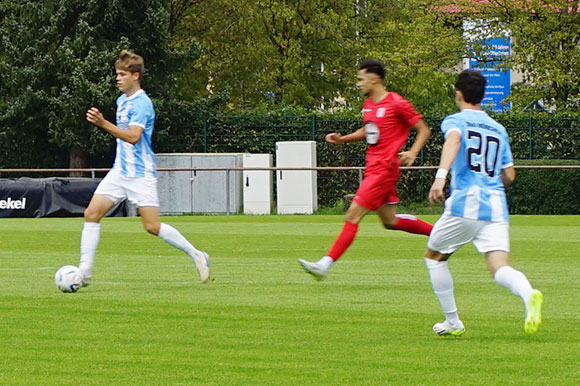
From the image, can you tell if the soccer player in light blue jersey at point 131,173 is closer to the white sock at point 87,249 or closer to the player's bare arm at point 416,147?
the white sock at point 87,249

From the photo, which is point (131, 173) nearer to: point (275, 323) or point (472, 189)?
point (275, 323)

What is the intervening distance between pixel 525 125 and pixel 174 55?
1085 centimetres

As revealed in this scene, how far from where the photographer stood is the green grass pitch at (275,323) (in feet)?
22.8

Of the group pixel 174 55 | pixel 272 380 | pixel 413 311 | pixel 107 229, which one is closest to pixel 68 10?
pixel 174 55

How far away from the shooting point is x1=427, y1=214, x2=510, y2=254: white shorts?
8008mm

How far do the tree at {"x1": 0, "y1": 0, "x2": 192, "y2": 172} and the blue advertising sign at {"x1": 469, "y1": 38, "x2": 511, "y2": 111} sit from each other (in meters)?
11.8

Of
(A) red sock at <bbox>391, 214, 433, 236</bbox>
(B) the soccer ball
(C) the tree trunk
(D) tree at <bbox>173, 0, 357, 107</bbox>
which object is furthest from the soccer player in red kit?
(D) tree at <bbox>173, 0, 357, 107</bbox>

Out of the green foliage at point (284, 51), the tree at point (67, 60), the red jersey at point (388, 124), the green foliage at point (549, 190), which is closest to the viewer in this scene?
the red jersey at point (388, 124)

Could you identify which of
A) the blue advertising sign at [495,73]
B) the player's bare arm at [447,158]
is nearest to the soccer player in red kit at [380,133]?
the player's bare arm at [447,158]

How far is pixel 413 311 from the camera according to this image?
32.7ft

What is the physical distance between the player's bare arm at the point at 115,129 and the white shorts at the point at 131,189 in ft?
1.51

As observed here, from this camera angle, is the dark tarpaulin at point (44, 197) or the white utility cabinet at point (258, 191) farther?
the white utility cabinet at point (258, 191)

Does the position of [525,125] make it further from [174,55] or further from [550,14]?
[174,55]

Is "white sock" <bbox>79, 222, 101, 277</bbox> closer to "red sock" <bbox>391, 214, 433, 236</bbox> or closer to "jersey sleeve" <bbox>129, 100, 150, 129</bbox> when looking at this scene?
"jersey sleeve" <bbox>129, 100, 150, 129</bbox>
